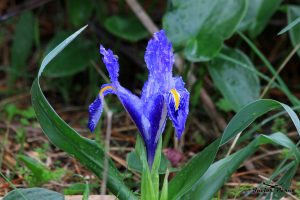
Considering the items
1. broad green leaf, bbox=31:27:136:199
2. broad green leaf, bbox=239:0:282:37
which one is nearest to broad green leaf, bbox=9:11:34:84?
broad green leaf, bbox=239:0:282:37

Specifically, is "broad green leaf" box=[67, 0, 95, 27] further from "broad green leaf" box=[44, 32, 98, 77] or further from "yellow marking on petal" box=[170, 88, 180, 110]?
"yellow marking on petal" box=[170, 88, 180, 110]

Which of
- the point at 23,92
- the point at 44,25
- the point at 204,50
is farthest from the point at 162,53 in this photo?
the point at 44,25

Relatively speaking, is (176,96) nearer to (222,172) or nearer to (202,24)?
(222,172)

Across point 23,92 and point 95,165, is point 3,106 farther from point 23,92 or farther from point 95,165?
point 95,165

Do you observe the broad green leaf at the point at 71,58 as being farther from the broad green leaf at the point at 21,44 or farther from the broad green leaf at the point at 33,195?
the broad green leaf at the point at 33,195

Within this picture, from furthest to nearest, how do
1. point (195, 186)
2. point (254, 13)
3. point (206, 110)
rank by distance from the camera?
point (206, 110), point (254, 13), point (195, 186)
